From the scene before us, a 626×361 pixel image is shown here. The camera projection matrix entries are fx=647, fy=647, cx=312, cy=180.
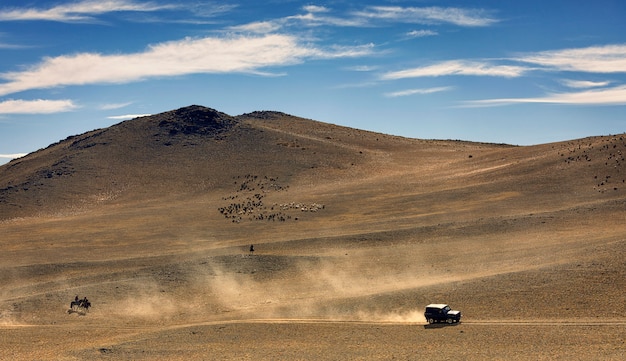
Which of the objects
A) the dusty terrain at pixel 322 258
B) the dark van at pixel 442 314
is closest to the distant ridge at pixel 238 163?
the dusty terrain at pixel 322 258

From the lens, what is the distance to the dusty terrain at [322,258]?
106ft

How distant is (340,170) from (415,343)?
278ft

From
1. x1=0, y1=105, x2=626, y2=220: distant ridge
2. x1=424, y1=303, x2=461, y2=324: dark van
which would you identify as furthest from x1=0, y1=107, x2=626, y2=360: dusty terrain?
x1=424, y1=303, x2=461, y2=324: dark van

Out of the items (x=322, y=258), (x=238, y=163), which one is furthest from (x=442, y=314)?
(x=238, y=163)

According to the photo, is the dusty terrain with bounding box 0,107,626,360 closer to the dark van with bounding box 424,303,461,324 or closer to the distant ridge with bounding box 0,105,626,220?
the distant ridge with bounding box 0,105,626,220

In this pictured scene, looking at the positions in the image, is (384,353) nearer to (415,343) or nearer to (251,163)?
(415,343)

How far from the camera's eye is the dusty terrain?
32344 mm

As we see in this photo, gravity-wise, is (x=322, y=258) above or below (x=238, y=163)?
below

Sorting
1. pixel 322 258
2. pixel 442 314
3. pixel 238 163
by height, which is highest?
pixel 238 163

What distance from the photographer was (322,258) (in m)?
53.9

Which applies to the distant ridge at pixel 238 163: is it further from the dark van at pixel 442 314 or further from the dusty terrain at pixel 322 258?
the dark van at pixel 442 314

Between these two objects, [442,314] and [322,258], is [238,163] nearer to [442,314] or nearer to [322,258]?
[322,258]

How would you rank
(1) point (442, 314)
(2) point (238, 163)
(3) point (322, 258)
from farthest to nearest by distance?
1. (2) point (238, 163)
2. (3) point (322, 258)
3. (1) point (442, 314)

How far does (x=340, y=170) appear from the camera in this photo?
115 metres
